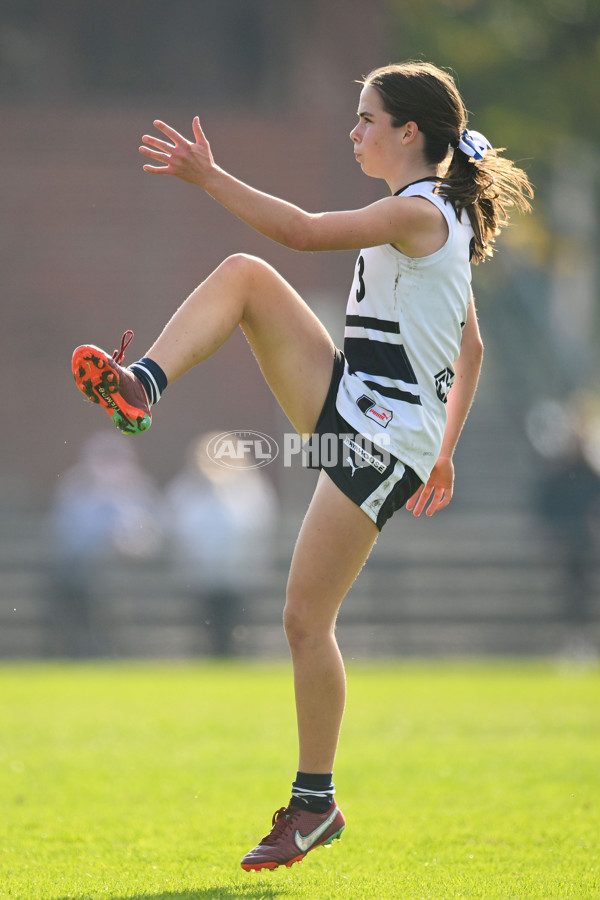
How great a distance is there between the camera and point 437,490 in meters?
4.48

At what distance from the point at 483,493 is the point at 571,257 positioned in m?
3.83

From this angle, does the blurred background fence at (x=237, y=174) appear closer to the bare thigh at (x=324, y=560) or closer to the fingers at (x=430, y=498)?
the fingers at (x=430, y=498)

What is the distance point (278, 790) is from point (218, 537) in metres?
6.23

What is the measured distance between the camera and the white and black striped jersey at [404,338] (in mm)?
3814

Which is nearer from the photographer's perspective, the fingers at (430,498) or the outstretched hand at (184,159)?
the outstretched hand at (184,159)

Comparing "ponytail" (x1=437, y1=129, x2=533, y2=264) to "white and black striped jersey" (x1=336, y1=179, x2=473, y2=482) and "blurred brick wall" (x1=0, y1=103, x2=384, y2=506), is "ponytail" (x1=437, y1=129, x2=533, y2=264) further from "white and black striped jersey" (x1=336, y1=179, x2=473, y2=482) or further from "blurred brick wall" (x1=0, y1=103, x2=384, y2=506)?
"blurred brick wall" (x1=0, y1=103, x2=384, y2=506)

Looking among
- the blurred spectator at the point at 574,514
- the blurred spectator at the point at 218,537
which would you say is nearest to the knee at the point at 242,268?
the blurred spectator at the point at 218,537

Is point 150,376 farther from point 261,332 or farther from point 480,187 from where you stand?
point 480,187

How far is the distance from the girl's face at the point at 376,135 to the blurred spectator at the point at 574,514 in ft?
31.3

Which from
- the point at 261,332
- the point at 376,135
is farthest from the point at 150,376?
the point at 376,135

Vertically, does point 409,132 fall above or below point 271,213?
above

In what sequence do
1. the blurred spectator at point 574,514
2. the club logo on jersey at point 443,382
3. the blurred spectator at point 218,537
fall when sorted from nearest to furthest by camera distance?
the club logo on jersey at point 443,382
the blurred spectator at point 218,537
the blurred spectator at point 574,514

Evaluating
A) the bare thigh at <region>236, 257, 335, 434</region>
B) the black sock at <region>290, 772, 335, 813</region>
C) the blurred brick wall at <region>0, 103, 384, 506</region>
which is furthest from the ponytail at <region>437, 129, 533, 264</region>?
the blurred brick wall at <region>0, 103, 384, 506</region>

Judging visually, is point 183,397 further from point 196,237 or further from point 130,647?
point 130,647
